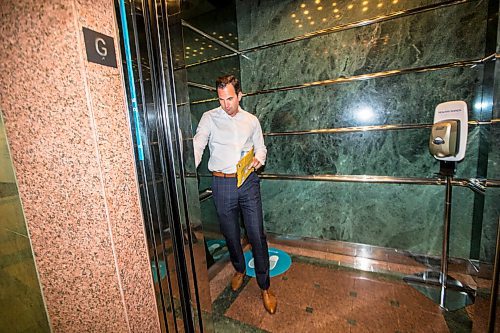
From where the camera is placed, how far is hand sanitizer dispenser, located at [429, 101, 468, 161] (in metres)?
1.45

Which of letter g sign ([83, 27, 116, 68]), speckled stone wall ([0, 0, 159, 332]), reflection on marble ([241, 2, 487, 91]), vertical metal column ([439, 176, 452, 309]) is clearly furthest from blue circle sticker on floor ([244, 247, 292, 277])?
letter g sign ([83, 27, 116, 68])

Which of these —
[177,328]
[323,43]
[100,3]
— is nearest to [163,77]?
[100,3]

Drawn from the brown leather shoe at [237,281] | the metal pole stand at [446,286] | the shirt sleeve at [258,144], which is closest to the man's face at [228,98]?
the shirt sleeve at [258,144]

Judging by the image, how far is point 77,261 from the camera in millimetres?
679

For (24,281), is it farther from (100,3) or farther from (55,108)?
(100,3)

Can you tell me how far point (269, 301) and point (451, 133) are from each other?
170 cm

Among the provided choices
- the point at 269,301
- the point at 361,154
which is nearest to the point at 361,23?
the point at 361,154

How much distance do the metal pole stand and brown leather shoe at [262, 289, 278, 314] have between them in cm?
109

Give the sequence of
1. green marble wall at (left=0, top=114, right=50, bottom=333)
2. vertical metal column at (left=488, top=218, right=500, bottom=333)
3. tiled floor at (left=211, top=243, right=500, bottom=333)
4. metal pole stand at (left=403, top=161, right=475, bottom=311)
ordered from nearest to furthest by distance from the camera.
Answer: vertical metal column at (left=488, top=218, right=500, bottom=333) < green marble wall at (left=0, top=114, right=50, bottom=333) < tiled floor at (left=211, top=243, right=500, bottom=333) < metal pole stand at (left=403, top=161, right=475, bottom=311)

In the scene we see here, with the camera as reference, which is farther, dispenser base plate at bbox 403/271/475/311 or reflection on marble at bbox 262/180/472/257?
reflection on marble at bbox 262/180/472/257

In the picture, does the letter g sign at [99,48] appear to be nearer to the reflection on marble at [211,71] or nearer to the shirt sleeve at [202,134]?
the shirt sleeve at [202,134]

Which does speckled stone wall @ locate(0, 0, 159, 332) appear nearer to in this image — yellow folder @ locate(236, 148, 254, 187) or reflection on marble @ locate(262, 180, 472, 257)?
yellow folder @ locate(236, 148, 254, 187)

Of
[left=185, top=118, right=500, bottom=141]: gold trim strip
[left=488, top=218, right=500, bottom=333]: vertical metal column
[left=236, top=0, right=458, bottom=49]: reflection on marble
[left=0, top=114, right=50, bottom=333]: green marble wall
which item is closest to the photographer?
[left=488, top=218, right=500, bottom=333]: vertical metal column

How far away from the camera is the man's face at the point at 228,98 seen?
1.49 meters
